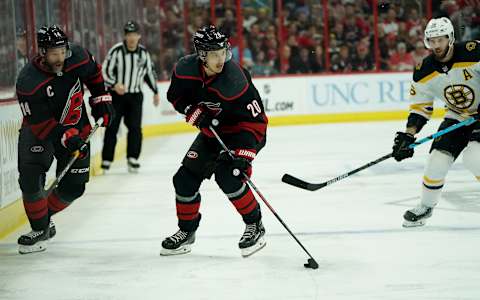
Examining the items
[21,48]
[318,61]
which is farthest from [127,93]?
[318,61]

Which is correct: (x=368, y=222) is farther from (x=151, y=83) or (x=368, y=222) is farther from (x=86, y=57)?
(x=151, y=83)

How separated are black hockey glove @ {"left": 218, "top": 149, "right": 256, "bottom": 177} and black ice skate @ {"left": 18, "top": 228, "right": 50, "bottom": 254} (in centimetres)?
113

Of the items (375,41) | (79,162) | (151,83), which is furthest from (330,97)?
(79,162)

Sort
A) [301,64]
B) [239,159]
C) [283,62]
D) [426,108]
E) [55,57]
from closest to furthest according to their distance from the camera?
1. [239,159]
2. [55,57]
3. [426,108]
4. [301,64]
5. [283,62]

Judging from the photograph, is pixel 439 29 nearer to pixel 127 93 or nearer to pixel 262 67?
pixel 127 93

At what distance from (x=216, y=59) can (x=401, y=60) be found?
368 inches

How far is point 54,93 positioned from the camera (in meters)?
4.57

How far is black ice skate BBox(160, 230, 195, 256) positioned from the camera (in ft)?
14.6

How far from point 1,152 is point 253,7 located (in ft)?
27.1

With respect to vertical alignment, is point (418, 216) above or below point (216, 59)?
below

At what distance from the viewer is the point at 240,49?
13.2 metres

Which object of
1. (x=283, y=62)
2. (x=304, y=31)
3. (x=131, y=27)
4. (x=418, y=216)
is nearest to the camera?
(x=418, y=216)

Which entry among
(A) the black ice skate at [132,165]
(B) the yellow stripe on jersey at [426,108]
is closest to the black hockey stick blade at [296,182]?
(B) the yellow stripe on jersey at [426,108]

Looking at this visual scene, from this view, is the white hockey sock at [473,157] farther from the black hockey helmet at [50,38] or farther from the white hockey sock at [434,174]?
the black hockey helmet at [50,38]
